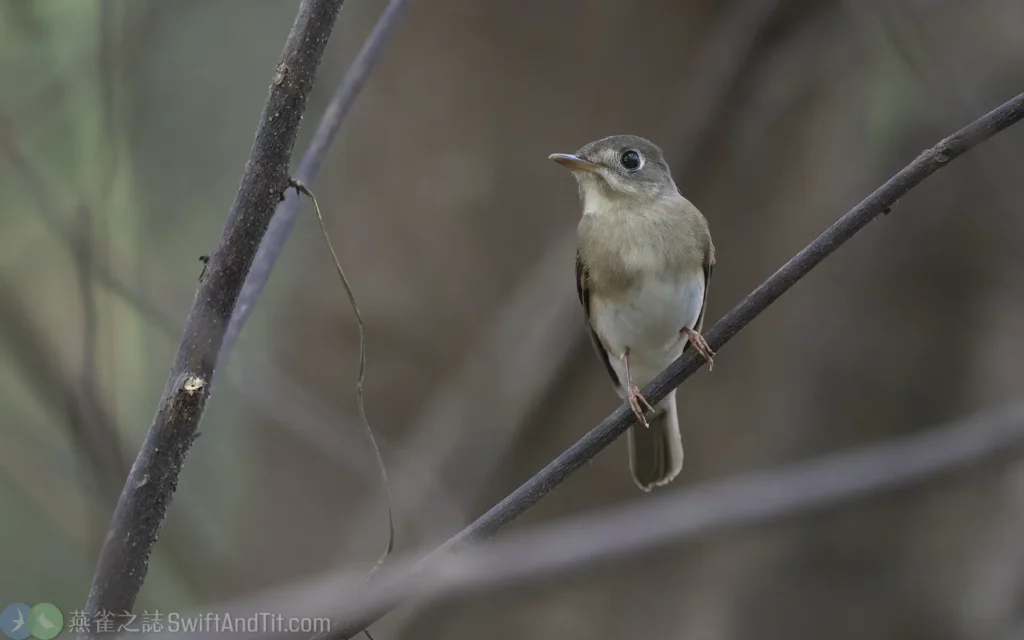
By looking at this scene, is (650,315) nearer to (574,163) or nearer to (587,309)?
(587,309)

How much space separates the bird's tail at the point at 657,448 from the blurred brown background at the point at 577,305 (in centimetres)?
28

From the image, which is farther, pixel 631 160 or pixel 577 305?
pixel 577 305

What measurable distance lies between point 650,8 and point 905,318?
1622 mm

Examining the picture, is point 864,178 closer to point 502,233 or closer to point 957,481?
point 957,481

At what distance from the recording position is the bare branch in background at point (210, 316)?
4.56 ft

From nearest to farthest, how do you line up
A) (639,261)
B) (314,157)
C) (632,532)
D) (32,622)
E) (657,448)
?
1. (632,532)
2. (32,622)
3. (314,157)
4. (639,261)
5. (657,448)

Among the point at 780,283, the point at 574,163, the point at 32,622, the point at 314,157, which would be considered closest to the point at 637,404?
the point at 780,283

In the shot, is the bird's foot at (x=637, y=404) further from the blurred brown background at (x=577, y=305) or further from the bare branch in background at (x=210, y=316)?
the blurred brown background at (x=577, y=305)

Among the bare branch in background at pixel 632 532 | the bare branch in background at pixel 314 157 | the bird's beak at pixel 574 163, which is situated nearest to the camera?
the bare branch in background at pixel 632 532

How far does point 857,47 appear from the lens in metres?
3.95

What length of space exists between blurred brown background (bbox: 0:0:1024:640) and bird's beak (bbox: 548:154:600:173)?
0.77 metres

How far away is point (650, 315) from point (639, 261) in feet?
0.59

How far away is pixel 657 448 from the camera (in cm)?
343

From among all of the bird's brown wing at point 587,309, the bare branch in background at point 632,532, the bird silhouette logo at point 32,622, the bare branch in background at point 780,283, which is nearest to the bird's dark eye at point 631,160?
the bird's brown wing at point 587,309
